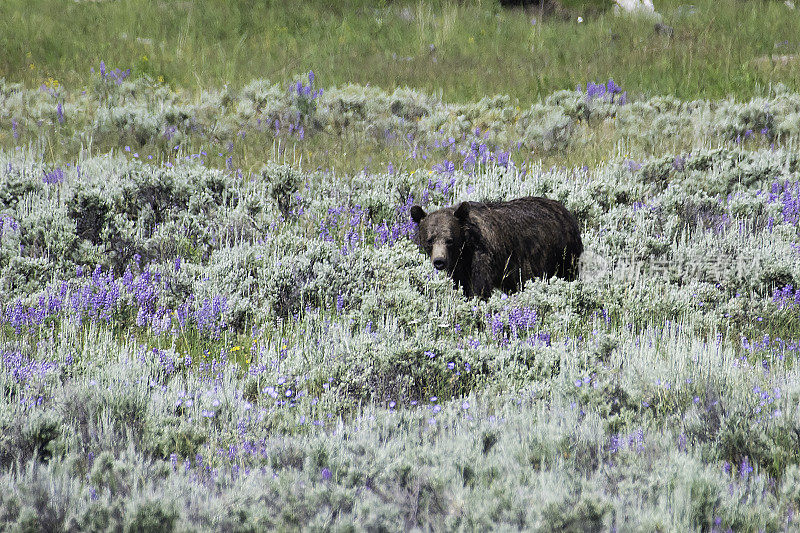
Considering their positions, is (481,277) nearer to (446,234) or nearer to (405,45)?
(446,234)

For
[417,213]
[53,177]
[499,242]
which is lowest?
[499,242]

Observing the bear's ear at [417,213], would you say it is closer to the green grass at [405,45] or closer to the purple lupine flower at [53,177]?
the purple lupine flower at [53,177]

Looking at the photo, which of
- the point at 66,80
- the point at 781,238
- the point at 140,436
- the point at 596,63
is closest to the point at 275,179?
the point at 140,436

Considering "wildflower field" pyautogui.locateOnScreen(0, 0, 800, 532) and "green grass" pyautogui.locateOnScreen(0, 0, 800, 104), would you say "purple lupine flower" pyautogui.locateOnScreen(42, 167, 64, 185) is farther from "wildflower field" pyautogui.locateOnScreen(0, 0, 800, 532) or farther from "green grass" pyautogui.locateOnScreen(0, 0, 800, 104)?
"green grass" pyautogui.locateOnScreen(0, 0, 800, 104)

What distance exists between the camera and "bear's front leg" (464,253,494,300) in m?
5.11

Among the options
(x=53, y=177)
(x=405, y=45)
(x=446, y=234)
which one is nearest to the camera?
(x=446, y=234)

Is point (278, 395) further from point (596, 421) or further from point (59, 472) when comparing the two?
point (596, 421)

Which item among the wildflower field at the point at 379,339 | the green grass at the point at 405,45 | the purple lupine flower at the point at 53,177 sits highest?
the green grass at the point at 405,45

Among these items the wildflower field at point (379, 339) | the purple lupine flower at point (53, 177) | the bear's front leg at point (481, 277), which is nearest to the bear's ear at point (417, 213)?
the wildflower field at point (379, 339)

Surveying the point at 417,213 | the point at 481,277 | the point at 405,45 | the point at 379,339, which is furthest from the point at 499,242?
the point at 405,45

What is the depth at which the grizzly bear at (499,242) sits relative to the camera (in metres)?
5.00

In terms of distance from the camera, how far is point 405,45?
48.1 feet

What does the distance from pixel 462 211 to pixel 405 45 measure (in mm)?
10605

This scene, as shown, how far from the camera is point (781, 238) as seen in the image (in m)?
5.84
